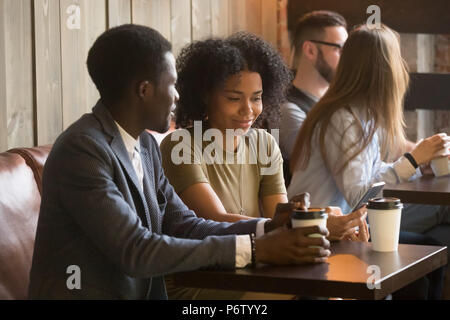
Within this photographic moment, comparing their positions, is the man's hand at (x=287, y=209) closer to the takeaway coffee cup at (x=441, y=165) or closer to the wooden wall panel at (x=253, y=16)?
the takeaway coffee cup at (x=441, y=165)

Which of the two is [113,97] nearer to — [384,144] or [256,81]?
[256,81]

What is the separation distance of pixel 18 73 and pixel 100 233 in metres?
1.08

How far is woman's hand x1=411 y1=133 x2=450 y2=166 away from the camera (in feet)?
9.67

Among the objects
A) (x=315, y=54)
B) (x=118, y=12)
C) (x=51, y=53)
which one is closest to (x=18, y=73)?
(x=51, y=53)

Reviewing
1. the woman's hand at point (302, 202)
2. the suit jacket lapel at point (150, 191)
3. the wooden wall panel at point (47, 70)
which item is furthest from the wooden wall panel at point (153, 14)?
the woman's hand at point (302, 202)

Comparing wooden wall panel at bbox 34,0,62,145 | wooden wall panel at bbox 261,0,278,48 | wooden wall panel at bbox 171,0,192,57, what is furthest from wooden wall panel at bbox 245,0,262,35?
wooden wall panel at bbox 34,0,62,145

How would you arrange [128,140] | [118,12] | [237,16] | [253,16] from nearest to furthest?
1. [128,140]
2. [118,12]
3. [237,16]
4. [253,16]

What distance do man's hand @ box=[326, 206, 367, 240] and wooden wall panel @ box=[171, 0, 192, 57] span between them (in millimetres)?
1850

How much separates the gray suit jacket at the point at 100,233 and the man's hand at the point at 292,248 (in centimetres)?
8

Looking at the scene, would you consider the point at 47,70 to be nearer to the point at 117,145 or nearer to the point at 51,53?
the point at 51,53

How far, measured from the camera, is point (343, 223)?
2045 mm

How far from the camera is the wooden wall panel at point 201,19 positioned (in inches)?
156

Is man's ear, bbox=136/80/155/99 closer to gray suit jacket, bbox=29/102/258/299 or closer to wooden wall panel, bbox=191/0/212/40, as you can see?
gray suit jacket, bbox=29/102/258/299
